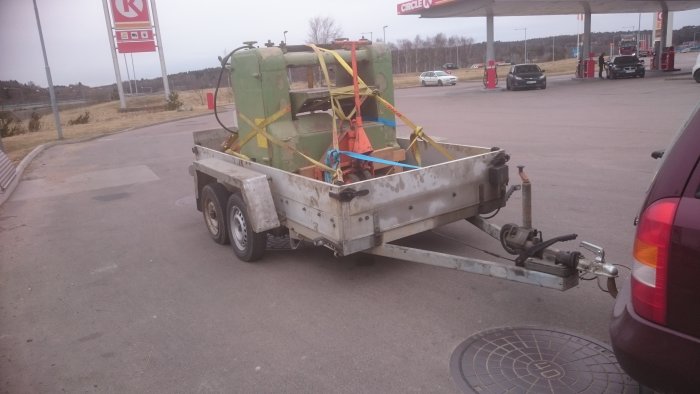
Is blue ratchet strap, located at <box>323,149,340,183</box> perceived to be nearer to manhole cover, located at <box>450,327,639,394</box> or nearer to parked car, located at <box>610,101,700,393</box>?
manhole cover, located at <box>450,327,639,394</box>

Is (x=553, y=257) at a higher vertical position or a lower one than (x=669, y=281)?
lower

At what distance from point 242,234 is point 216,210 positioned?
592 mm

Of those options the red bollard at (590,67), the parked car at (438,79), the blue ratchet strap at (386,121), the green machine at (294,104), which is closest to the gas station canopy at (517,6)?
the red bollard at (590,67)

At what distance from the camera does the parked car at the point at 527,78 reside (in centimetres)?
3039

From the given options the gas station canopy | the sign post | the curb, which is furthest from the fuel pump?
the sign post

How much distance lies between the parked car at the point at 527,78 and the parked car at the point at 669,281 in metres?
30.1

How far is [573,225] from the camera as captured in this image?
6.25 metres

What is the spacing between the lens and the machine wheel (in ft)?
20.4

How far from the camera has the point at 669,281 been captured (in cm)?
223

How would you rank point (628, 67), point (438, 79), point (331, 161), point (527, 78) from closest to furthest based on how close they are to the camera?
point (331, 161)
point (527, 78)
point (628, 67)
point (438, 79)

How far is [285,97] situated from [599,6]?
3658cm

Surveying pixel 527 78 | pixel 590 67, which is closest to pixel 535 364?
pixel 527 78

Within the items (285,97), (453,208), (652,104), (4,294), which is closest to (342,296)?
(453,208)

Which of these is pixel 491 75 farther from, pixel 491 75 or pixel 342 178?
pixel 342 178
